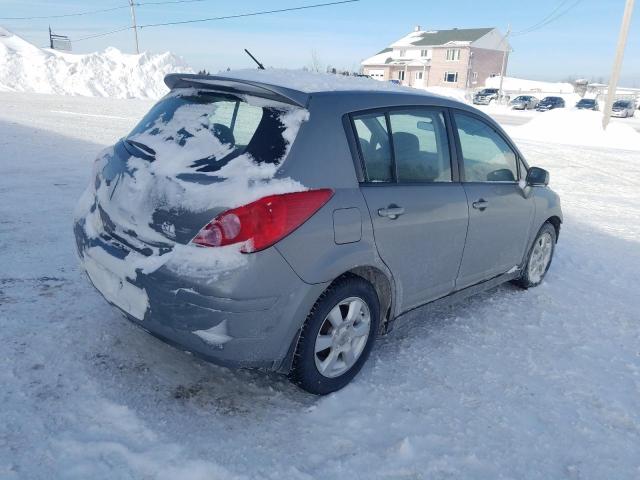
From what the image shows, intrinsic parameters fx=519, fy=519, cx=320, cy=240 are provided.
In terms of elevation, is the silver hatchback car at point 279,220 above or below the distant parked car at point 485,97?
above

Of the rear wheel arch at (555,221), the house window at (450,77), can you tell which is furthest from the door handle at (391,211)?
the house window at (450,77)

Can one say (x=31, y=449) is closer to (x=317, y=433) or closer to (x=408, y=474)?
(x=317, y=433)

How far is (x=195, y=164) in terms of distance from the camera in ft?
8.75

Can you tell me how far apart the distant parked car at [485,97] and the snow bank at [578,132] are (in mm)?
24101

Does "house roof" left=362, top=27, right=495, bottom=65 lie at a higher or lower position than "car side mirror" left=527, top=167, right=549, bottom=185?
higher

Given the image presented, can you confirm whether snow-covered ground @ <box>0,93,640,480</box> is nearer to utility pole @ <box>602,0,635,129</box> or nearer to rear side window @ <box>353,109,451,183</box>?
rear side window @ <box>353,109,451,183</box>

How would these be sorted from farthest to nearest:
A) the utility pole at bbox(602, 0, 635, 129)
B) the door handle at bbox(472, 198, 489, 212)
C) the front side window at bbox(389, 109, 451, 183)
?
the utility pole at bbox(602, 0, 635, 129) < the door handle at bbox(472, 198, 489, 212) < the front side window at bbox(389, 109, 451, 183)

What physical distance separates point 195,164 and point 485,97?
4787 centimetres

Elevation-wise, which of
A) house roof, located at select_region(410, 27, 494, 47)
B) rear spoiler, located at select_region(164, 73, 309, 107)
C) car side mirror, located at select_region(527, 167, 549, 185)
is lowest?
car side mirror, located at select_region(527, 167, 549, 185)

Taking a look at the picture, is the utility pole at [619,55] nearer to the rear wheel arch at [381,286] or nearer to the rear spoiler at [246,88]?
the rear wheel arch at [381,286]

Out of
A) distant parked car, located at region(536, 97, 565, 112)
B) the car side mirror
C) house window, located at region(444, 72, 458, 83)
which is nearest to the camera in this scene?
the car side mirror

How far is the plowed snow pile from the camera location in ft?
88.3

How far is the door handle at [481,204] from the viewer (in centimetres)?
367

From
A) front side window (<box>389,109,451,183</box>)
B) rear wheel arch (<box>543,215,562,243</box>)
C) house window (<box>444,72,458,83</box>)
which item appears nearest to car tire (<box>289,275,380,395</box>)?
front side window (<box>389,109,451,183</box>)
